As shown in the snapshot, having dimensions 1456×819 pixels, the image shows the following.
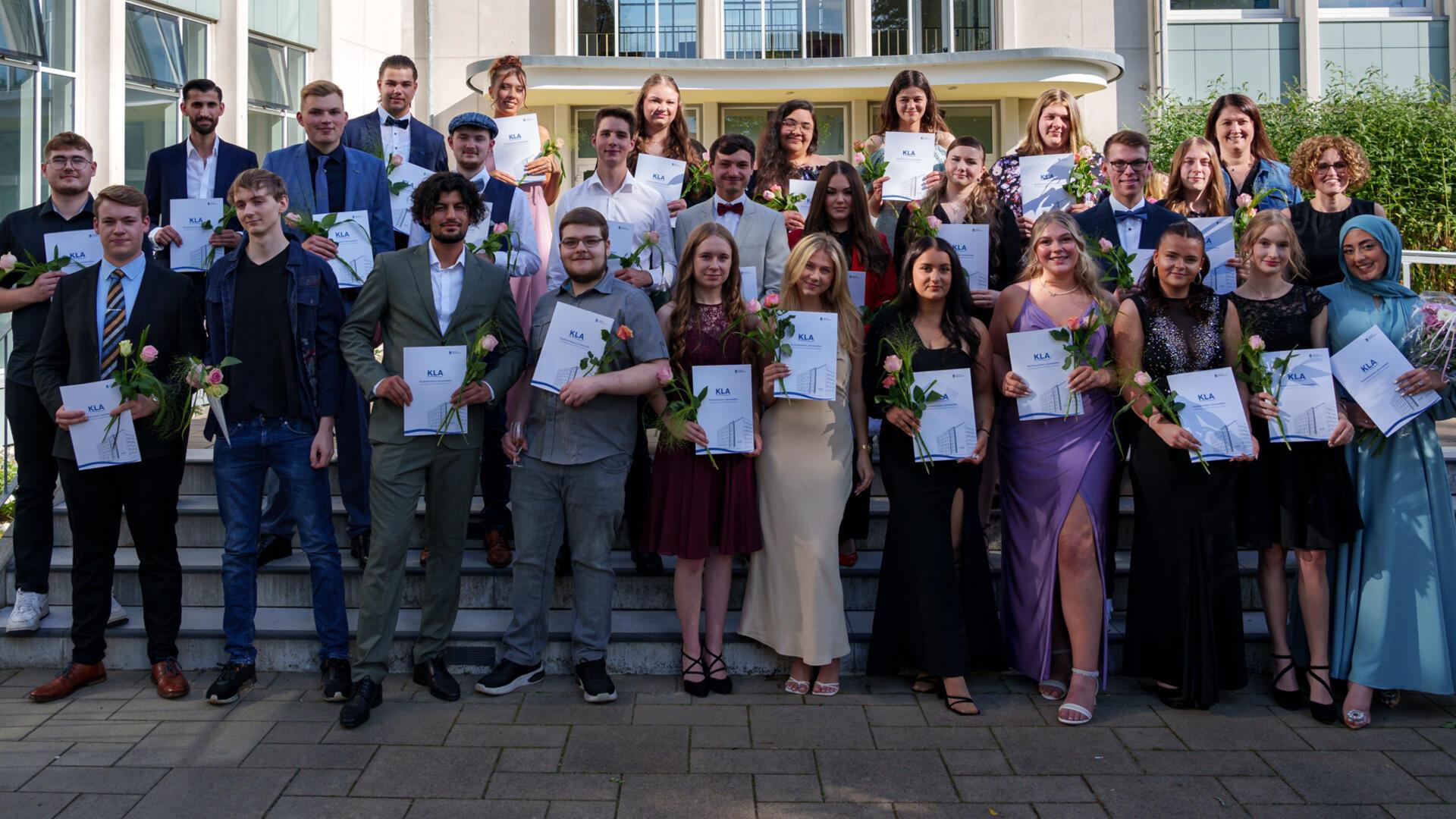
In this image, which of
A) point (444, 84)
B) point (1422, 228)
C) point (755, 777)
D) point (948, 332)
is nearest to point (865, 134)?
point (444, 84)

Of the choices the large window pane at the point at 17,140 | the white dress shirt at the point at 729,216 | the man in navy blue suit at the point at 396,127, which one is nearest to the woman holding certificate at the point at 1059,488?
the white dress shirt at the point at 729,216

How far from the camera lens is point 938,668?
17.5ft

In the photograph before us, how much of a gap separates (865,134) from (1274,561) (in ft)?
55.5

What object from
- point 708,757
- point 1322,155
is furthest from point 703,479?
point 1322,155

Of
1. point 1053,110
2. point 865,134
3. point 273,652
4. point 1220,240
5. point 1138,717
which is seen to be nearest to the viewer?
point 1138,717

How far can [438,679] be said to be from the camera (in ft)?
17.8

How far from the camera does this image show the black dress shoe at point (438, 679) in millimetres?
5375

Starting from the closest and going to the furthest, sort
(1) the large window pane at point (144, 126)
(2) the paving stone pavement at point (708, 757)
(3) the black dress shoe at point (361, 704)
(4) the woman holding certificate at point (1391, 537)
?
(2) the paving stone pavement at point (708, 757) → (3) the black dress shoe at point (361, 704) → (4) the woman holding certificate at point (1391, 537) → (1) the large window pane at point (144, 126)

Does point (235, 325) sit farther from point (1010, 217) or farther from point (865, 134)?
point (865, 134)

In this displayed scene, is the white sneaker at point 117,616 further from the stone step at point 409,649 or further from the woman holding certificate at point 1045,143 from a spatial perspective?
the woman holding certificate at point 1045,143

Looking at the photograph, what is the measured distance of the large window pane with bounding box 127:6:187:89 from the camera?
14381 mm

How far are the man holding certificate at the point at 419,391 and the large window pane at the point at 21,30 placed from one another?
32.0ft

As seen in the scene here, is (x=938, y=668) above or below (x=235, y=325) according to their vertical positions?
below

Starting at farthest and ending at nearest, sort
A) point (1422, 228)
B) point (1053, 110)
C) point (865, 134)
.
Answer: point (865, 134), point (1422, 228), point (1053, 110)
